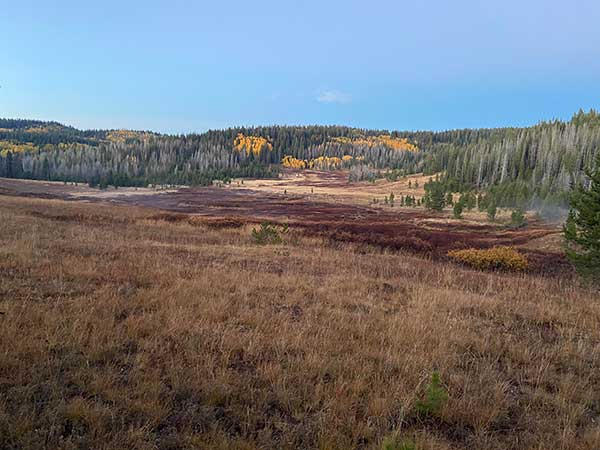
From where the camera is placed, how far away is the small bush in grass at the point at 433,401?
142 inches

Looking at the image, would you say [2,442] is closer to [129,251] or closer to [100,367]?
[100,367]

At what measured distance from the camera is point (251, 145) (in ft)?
624

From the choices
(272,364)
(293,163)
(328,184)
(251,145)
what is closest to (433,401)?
(272,364)

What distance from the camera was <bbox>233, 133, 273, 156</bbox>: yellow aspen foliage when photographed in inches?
7200

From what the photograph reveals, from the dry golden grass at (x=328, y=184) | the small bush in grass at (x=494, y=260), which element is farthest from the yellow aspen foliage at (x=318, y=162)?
the small bush in grass at (x=494, y=260)

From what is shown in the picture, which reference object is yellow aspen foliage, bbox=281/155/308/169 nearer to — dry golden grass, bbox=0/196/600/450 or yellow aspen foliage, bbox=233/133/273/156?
yellow aspen foliage, bbox=233/133/273/156

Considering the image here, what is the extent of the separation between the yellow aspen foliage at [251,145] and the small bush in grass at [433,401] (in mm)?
181121

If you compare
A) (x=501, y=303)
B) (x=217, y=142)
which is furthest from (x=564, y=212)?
(x=217, y=142)

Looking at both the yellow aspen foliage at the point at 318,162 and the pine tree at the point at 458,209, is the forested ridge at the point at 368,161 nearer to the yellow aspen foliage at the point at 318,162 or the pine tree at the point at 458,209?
the yellow aspen foliage at the point at 318,162

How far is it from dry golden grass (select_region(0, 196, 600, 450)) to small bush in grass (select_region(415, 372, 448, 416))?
8 centimetres

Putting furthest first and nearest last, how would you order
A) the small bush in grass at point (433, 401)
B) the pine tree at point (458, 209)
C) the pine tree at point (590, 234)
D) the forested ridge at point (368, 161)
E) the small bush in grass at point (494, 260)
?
the forested ridge at point (368, 161) → the pine tree at point (458, 209) → the small bush in grass at point (494, 260) → the pine tree at point (590, 234) → the small bush in grass at point (433, 401)

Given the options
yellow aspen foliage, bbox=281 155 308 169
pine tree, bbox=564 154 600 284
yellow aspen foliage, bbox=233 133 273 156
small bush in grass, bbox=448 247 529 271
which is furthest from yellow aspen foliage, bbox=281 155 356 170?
pine tree, bbox=564 154 600 284

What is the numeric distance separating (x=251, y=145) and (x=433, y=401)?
193495mm

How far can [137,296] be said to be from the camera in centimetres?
627
